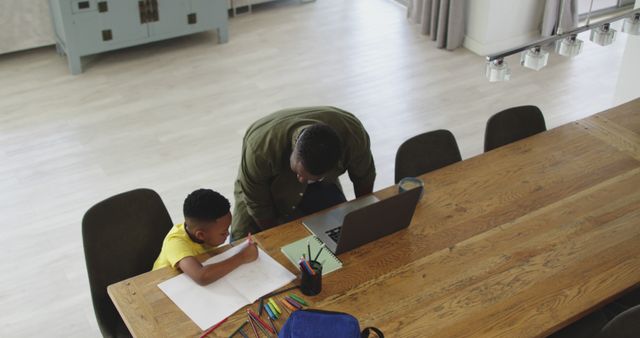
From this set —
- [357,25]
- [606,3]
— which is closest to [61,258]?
[357,25]

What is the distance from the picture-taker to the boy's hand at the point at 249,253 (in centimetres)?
284

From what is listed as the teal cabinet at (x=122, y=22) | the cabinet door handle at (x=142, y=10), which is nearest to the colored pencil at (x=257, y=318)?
the teal cabinet at (x=122, y=22)

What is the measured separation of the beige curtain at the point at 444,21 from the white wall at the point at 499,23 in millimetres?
107

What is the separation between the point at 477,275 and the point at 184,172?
2533 mm

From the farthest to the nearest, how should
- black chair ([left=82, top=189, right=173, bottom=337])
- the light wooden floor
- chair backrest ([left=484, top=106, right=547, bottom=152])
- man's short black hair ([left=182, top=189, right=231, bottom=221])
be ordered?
the light wooden floor
chair backrest ([left=484, top=106, right=547, bottom=152])
black chair ([left=82, top=189, right=173, bottom=337])
man's short black hair ([left=182, top=189, right=231, bottom=221])

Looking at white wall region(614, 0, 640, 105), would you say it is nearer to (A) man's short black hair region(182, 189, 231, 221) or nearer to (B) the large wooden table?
(B) the large wooden table

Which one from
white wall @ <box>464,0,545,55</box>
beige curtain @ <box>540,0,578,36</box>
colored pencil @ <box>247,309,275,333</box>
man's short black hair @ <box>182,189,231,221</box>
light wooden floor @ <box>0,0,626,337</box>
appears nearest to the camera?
colored pencil @ <box>247,309,275,333</box>

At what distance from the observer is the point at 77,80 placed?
19.5ft

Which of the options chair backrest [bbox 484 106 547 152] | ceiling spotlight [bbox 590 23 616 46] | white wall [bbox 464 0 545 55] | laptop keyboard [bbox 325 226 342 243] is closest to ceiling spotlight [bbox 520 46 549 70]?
ceiling spotlight [bbox 590 23 616 46]

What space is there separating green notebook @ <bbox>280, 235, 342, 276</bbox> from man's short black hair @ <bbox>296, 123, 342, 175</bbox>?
1.00 feet

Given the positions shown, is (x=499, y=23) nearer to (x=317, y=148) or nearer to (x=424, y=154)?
(x=424, y=154)

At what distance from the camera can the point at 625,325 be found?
265cm

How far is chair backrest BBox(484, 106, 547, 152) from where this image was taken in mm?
3787

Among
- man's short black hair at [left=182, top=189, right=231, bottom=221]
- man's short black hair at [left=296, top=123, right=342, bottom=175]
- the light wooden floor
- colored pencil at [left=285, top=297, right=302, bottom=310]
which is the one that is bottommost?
the light wooden floor
